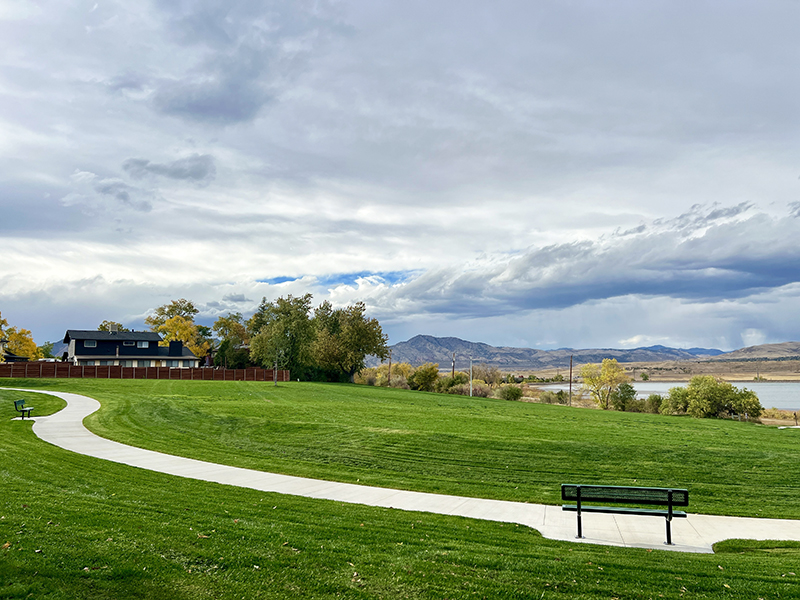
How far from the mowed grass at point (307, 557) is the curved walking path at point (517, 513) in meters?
0.64

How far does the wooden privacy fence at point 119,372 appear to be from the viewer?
168 feet

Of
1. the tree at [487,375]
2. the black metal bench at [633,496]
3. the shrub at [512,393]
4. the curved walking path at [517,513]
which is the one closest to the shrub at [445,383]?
the shrub at [512,393]

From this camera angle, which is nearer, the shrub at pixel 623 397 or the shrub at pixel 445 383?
the shrub at pixel 623 397

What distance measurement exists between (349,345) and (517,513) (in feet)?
196

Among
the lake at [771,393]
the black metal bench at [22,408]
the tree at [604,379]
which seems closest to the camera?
the black metal bench at [22,408]

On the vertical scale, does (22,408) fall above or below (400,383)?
above

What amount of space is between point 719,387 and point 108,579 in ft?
158

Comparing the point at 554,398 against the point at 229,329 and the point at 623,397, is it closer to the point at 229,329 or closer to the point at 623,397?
the point at 623,397

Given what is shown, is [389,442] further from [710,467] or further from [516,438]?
[710,467]

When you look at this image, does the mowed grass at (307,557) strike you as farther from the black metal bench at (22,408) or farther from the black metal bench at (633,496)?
the black metal bench at (22,408)

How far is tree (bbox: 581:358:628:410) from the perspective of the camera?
58.6 metres

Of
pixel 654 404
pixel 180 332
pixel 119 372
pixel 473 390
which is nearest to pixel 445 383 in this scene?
pixel 473 390

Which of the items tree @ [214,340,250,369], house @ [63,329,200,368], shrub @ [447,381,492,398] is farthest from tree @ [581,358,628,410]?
house @ [63,329,200,368]

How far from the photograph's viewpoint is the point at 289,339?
210 feet
